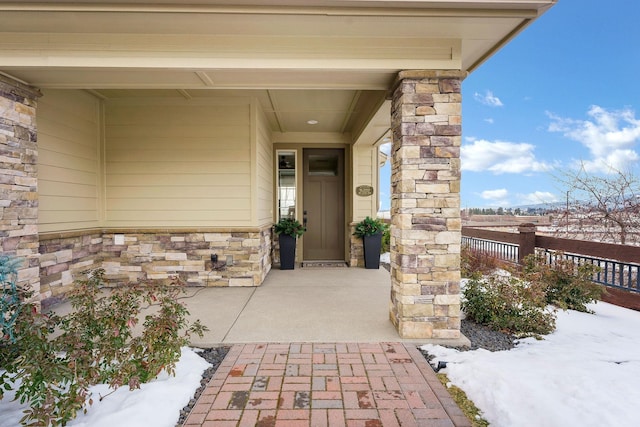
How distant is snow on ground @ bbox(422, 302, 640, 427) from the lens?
1.71 meters

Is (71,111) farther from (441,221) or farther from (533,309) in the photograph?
(533,309)

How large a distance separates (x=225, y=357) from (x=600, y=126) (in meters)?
10.8

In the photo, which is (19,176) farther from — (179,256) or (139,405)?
(139,405)

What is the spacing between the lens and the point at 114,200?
4.38 metres

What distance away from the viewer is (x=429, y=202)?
270cm

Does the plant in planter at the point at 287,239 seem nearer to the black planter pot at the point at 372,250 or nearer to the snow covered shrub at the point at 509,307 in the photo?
the black planter pot at the point at 372,250

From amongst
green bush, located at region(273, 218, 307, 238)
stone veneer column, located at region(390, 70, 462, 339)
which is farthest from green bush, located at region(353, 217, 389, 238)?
stone veneer column, located at region(390, 70, 462, 339)

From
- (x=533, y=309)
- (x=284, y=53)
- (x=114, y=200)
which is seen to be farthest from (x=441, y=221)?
(x=114, y=200)

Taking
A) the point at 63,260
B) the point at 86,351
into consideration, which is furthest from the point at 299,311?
the point at 63,260

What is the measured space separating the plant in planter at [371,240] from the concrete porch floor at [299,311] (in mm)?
765

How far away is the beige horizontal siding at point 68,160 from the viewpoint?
349cm

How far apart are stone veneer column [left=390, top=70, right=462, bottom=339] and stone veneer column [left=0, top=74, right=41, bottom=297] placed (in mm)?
3432

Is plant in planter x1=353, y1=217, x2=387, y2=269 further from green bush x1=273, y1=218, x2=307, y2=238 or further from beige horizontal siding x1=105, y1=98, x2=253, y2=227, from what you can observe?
beige horizontal siding x1=105, y1=98, x2=253, y2=227

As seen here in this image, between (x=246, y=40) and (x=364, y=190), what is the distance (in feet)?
12.5
